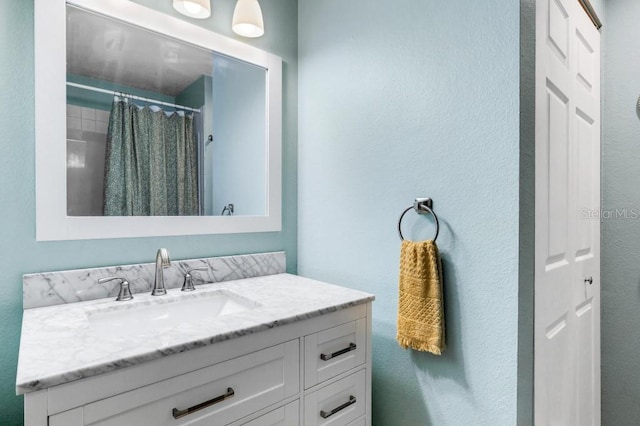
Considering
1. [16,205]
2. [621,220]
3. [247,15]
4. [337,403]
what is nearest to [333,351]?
[337,403]

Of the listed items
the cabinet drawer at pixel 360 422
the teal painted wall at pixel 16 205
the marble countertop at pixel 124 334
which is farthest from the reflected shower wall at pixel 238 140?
the cabinet drawer at pixel 360 422

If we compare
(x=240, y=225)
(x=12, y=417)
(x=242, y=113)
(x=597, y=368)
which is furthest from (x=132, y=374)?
(x=597, y=368)

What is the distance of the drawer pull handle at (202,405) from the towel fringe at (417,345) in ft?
2.10

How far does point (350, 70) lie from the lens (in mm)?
1617

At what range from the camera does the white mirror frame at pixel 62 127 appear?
1178 millimetres

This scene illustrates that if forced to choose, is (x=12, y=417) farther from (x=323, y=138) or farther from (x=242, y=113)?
(x=323, y=138)

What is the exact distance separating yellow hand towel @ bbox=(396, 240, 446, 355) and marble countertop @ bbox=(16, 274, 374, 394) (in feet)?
0.50

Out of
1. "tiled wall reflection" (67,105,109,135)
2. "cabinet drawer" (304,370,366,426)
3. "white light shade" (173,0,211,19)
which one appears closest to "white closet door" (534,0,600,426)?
"cabinet drawer" (304,370,366,426)

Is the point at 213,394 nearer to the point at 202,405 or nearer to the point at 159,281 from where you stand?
the point at 202,405

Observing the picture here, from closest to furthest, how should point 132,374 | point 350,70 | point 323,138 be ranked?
point 132,374, point 350,70, point 323,138

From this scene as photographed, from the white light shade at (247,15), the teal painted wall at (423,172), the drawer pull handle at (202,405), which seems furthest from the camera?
the white light shade at (247,15)

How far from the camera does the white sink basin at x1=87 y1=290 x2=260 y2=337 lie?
3.76 ft

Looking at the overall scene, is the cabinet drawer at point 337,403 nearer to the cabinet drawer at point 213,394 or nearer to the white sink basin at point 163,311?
the cabinet drawer at point 213,394

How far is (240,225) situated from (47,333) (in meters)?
0.85
